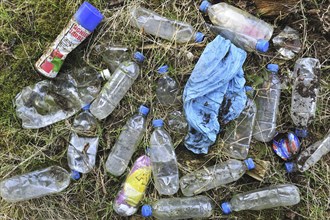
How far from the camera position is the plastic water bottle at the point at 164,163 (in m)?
2.30

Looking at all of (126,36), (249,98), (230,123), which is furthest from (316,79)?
(126,36)

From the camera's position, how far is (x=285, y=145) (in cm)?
228

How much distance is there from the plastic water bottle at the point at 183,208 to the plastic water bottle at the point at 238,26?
99 centimetres

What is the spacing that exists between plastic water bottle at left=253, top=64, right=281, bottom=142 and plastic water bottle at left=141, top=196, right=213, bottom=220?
1.73 ft

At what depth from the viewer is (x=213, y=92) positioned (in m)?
2.19

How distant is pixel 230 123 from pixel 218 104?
0.58 ft

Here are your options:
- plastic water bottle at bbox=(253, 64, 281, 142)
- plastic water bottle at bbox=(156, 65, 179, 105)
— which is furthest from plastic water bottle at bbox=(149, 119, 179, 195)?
plastic water bottle at bbox=(253, 64, 281, 142)

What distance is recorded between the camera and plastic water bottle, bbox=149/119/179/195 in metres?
2.30

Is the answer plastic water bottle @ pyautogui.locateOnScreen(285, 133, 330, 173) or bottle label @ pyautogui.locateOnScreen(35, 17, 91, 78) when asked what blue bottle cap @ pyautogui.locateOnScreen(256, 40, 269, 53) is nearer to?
plastic water bottle @ pyautogui.locateOnScreen(285, 133, 330, 173)

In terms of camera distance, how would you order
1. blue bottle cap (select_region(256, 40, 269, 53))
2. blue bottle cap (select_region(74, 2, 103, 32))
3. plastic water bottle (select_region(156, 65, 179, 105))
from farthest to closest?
plastic water bottle (select_region(156, 65, 179, 105)) → blue bottle cap (select_region(256, 40, 269, 53)) → blue bottle cap (select_region(74, 2, 103, 32))

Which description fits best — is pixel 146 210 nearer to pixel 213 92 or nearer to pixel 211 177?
pixel 211 177

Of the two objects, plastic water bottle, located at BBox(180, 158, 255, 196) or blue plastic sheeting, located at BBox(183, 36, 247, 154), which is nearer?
blue plastic sheeting, located at BBox(183, 36, 247, 154)

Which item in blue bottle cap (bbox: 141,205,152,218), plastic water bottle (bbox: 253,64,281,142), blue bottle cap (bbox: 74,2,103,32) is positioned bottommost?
blue bottle cap (bbox: 141,205,152,218)

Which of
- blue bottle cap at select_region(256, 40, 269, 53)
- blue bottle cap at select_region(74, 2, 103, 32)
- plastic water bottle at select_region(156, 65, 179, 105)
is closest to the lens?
blue bottle cap at select_region(74, 2, 103, 32)
